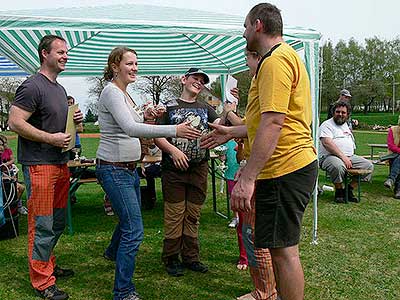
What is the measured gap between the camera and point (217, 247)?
14.9 feet

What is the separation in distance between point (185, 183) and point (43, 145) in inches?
47.6

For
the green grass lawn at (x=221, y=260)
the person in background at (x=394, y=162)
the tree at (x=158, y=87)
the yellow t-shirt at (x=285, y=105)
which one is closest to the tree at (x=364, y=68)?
the tree at (x=158, y=87)

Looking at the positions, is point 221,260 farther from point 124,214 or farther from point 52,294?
point 52,294

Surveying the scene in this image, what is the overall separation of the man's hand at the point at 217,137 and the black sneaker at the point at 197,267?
1.31m

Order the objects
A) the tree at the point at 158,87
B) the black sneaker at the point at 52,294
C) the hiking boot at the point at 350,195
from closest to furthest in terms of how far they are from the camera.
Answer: the black sneaker at the point at 52,294
the hiking boot at the point at 350,195
the tree at the point at 158,87

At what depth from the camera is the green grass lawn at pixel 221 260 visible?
3.44 m

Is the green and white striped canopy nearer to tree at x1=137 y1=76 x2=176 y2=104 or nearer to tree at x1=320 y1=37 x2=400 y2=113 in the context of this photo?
tree at x1=137 y1=76 x2=176 y2=104

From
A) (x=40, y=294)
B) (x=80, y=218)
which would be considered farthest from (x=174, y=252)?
(x=80, y=218)

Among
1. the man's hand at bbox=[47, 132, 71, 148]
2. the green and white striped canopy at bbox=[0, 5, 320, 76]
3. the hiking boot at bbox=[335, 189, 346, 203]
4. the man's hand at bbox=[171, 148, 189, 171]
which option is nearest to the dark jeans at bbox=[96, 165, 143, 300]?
the man's hand at bbox=[47, 132, 71, 148]

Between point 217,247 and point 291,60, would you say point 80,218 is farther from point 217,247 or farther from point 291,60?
point 291,60

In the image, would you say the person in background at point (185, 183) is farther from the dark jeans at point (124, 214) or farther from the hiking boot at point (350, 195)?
the hiking boot at point (350, 195)

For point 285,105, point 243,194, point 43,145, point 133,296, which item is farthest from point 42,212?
point 285,105

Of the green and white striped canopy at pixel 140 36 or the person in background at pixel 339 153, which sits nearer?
the green and white striped canopy at pixel 140 36

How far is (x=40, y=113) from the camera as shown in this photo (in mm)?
3223
